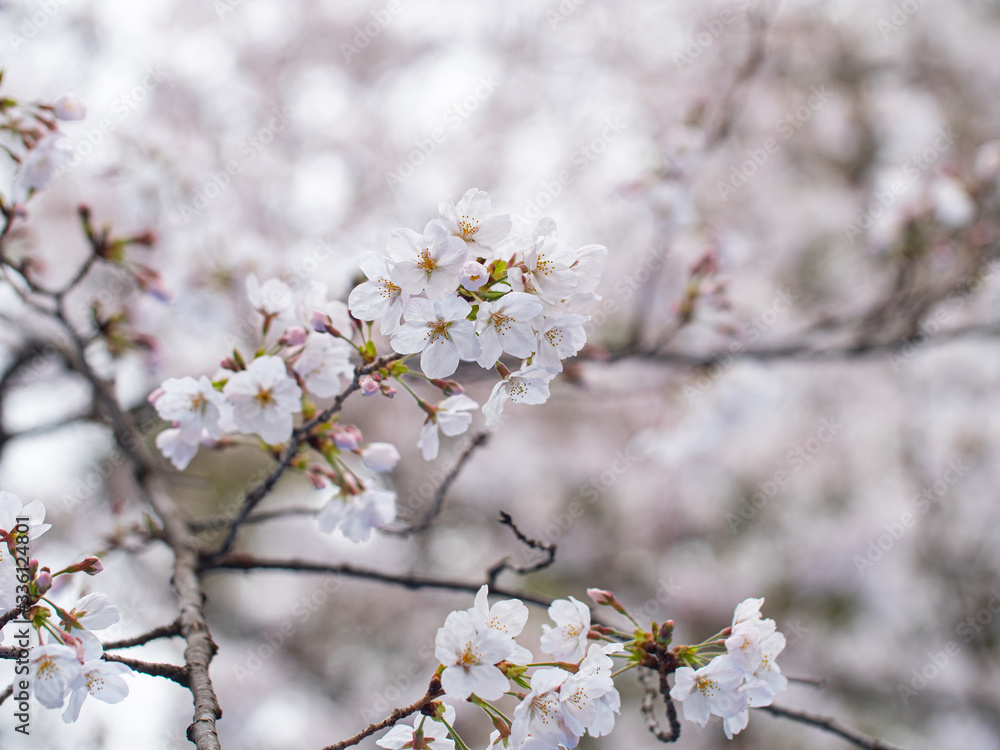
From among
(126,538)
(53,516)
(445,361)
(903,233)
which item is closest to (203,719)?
(445,361)

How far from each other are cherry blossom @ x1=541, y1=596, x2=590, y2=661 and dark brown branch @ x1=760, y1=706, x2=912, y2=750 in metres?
0.43

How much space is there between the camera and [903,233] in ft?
9.39

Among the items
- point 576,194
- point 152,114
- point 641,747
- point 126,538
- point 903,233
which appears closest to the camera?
point 126,538

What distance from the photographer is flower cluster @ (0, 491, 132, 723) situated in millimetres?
857

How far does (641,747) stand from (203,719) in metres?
6.04

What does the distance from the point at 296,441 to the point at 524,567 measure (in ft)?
1.57

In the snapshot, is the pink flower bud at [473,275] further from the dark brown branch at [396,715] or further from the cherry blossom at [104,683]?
the cherry blossom at [104,683]

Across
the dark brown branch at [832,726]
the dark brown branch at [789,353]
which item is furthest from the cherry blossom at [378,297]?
the dark brown branch at [789,353]

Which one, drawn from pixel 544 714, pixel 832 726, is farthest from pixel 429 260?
pixel 832 726

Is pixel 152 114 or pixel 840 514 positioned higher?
pixel 152 114

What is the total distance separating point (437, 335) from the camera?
935 mm

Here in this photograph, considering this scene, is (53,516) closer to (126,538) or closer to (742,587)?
(126,538)

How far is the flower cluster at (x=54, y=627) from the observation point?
857mm

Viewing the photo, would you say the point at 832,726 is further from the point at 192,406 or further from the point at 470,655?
the point at 192,406
